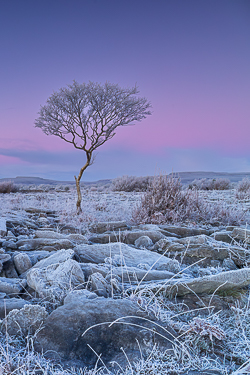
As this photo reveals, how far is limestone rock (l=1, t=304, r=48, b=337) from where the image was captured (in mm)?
1580

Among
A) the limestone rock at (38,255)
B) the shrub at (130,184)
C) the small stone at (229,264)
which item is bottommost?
the small stone at (229,264)

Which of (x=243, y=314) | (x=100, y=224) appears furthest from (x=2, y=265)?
(x=100, y=224)

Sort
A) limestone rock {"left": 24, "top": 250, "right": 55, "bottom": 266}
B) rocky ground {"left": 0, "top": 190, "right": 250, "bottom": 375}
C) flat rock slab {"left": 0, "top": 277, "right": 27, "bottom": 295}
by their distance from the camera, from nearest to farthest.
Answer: rocky ground {"left": 0, "top": 190, "right": 250, "bottom": 375}
flat rock slab {"left": 0, "top": 277, "right": 27, "bottom": 295}
limestone rock {"left": 24, "top": 250, "right": 55, "bottom": 266}

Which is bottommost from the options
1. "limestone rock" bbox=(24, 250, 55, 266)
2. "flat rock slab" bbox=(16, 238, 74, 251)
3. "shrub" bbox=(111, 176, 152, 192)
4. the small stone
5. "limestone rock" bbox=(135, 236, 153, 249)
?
the small stone

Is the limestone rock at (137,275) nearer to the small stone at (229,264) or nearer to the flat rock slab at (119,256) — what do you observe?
the flat rock slab at (119,256)

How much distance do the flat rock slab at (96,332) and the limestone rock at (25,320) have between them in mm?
76

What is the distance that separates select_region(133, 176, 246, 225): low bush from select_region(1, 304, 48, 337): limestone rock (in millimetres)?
4281

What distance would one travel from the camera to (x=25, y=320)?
1610 millimetres

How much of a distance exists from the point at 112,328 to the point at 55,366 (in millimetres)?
339

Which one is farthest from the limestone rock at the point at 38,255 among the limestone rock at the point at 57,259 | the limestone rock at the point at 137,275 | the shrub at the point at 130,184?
the shrub at the point at 130,184

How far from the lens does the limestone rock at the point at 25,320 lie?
1580mm

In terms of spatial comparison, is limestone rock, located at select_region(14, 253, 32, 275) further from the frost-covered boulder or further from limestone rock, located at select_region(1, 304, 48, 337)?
limestone rock, located at select_region(1, 304, 48, 337)

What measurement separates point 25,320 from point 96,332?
17.9 inches

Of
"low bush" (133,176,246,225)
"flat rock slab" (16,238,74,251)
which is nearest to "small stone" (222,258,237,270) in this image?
"flat rock slab" (16,238,74,251)
